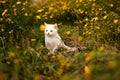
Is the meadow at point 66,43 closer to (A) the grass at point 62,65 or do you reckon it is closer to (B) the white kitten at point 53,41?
(A) the grass at point 62,65

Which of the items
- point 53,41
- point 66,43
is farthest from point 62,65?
point 66,43

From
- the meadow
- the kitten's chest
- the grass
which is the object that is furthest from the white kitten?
the grass

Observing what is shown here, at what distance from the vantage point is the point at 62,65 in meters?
3.33

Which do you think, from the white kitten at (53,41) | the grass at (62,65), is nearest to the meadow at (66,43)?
the grass at (62,65)

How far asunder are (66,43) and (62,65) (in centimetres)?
252

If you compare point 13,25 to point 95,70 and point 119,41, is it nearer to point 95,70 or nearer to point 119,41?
point 119,41

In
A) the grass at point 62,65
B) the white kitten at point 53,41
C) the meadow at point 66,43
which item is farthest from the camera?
the white kitten at point 53,41

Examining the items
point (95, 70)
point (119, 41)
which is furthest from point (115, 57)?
point (119, 41)

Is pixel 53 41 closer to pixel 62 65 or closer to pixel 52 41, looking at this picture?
pixel 52 41

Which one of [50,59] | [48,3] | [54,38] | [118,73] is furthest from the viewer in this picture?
[48,3]

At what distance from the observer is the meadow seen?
306 cm

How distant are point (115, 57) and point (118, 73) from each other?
21.8 inches

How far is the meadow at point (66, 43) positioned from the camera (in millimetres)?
3064

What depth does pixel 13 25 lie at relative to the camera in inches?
214
